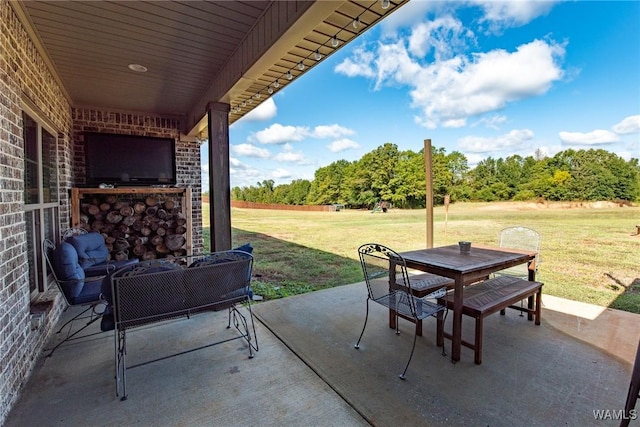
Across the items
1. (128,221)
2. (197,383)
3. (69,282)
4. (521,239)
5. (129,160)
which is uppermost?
(129,160)

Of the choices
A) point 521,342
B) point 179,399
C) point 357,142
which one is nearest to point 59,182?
point 179,399

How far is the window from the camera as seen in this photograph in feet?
8.77

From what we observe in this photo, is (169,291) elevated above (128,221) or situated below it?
below

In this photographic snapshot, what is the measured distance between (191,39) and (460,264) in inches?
119

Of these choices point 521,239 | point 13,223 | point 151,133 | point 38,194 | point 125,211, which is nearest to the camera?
point 13,223

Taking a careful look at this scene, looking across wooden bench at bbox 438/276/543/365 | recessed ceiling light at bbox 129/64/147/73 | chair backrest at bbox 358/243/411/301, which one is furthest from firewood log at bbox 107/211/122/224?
wooden bench at bbox 438/276/543/365

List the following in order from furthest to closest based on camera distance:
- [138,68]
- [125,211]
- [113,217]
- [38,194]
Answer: [125,211]
[113,217]
[138,68]
[38,194]

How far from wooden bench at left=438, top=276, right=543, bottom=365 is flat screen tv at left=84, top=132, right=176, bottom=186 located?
4.78 m

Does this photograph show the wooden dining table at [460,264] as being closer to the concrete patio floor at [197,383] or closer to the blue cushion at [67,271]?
the concrete patio floor at [197,383]

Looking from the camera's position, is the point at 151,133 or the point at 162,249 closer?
the point at 162,249

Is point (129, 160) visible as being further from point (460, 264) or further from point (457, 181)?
point (457, 181)

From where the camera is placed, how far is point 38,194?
2.99 meters

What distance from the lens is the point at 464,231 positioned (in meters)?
9.48

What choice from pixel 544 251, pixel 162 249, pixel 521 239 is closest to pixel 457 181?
pixel 544 251
